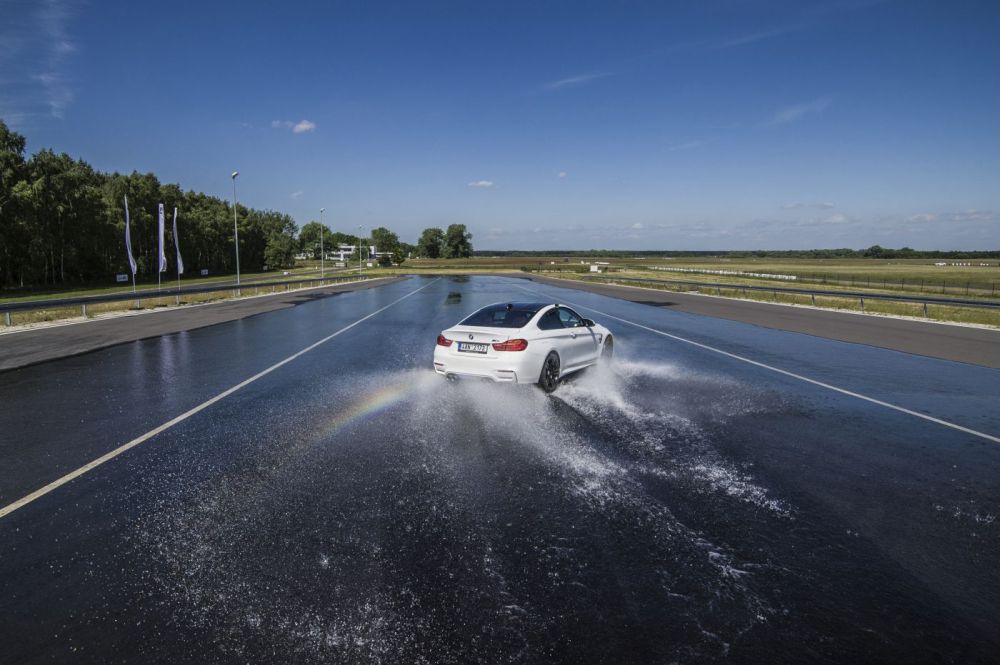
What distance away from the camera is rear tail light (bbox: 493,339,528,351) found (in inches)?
343

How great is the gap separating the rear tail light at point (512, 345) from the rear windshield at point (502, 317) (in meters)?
0.59

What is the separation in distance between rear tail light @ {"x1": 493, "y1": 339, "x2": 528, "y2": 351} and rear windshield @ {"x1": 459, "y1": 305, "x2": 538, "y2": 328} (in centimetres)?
59

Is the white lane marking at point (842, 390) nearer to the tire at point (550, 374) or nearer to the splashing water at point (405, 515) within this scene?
the splashing water at point (405, 515)

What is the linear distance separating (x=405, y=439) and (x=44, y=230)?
63592 millimetres

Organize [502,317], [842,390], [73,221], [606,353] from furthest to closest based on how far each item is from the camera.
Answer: [73,221] < [606,353] < [502,317] < [842,390]

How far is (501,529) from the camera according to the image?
4.37 m

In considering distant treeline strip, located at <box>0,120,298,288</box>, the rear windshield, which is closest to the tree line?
distant treeline strip, located at <box>0,120,298,288</box>

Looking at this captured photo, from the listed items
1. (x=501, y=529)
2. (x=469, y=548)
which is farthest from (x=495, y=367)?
(x=469, y=548)

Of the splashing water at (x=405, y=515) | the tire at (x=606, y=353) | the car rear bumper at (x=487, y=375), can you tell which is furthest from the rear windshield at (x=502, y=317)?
the tire at (x=606, y=353)

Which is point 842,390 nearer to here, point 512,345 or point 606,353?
point 606,353

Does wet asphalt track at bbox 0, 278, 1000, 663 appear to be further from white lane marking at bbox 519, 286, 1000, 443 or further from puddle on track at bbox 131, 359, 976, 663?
white lane marking at bbox 519, 286, 1000, 443

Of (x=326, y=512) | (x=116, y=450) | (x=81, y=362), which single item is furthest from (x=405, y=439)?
(x=81, y=362)

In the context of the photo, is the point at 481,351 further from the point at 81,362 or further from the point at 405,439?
the point at 81,362

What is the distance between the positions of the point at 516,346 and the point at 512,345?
2.6 inches
